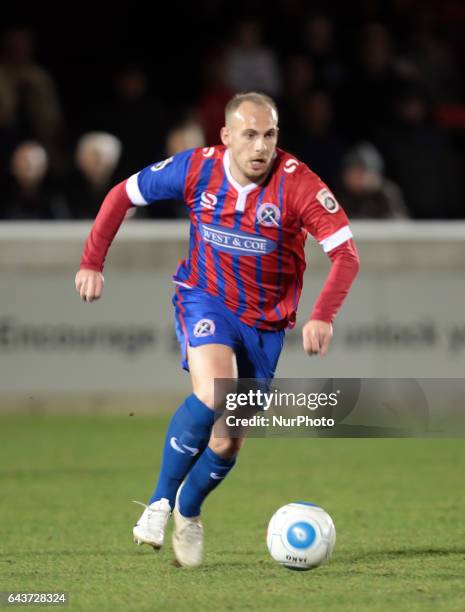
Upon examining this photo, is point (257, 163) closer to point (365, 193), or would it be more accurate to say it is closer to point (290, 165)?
point (290, 165)

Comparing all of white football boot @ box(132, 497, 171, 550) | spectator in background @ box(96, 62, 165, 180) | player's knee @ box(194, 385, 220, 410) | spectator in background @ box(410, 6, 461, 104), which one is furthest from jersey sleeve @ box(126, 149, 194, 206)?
spectator in background @ box(410, 6, 461, 104)

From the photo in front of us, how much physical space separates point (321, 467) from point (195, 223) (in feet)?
10.5

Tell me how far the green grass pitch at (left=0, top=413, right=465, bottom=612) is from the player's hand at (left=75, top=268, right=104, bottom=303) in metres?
1.09

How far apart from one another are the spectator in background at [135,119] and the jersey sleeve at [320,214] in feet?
20.8

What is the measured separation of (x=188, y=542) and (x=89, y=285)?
1.12 metres

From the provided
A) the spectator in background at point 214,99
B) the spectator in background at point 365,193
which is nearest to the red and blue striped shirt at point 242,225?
the spectator in background at point 365,193

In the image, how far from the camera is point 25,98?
1212cm

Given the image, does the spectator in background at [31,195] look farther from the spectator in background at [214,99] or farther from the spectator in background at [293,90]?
the spectator in background at [293,90]

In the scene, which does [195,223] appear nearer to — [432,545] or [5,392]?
[432,545]

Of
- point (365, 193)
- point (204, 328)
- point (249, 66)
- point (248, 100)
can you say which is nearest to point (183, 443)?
point (204, 328)

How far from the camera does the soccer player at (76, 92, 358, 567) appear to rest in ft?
18.0

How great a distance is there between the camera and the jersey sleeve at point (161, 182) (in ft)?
18.7

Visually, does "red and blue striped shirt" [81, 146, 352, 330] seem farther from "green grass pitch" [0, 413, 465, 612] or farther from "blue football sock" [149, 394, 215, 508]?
"green grass pitch" [0, 413, 465, 612]

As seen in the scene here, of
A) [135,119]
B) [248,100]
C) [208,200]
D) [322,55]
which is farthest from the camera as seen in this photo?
[322,55]
